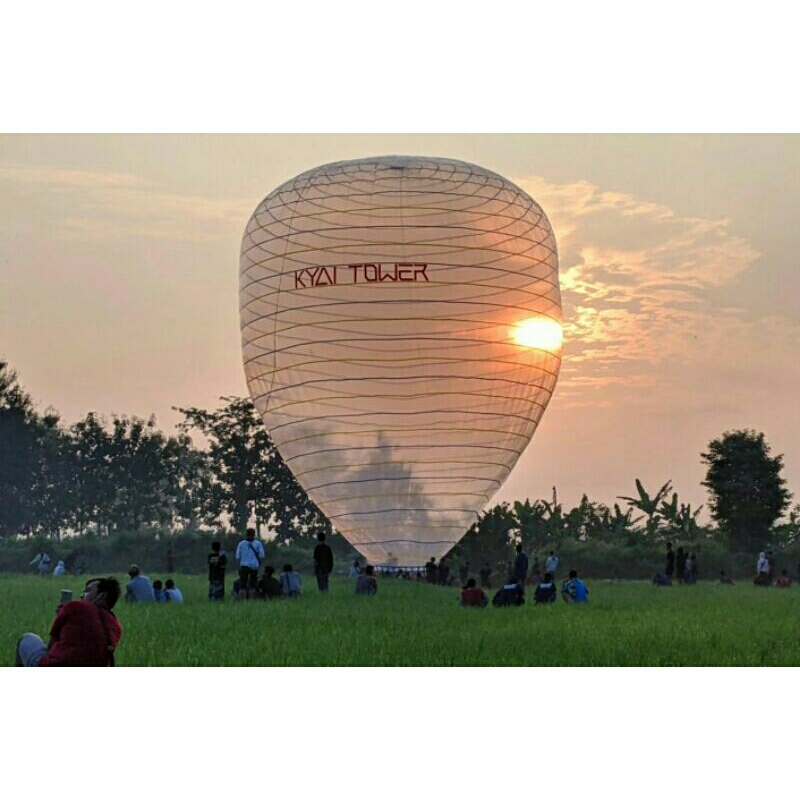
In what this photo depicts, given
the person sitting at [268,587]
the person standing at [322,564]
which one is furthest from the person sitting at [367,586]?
the person sitting at [268,587]

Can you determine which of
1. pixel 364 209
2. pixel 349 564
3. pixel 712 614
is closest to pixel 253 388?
pixel 364 209

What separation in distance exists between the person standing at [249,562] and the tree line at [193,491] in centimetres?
1663

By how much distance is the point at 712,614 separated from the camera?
14766mm

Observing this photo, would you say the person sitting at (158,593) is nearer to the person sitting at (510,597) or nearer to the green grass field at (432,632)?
the green grass field at (432,632)

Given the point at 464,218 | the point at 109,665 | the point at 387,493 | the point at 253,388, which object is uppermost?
the point at 464,218

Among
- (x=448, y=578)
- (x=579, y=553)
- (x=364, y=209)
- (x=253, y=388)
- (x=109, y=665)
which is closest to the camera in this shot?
(x=109, y=665)

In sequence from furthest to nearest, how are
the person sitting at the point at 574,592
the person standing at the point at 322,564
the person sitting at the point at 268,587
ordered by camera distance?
the person standing at the point at 322,564 → the person sitting at the point at 574,592 → the person sitting at the point at 268,587

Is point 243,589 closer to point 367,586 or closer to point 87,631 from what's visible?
point 367,586

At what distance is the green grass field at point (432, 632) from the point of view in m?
10.5

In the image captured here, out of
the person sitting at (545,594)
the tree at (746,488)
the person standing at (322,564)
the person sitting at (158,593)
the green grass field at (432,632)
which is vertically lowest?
the green grass field at (432,632)

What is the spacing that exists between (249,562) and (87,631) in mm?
8740

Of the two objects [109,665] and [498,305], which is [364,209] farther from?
[109,665]

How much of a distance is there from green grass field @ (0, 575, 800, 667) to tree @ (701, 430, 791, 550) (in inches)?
594

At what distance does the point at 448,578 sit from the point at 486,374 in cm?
731
